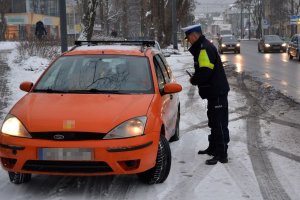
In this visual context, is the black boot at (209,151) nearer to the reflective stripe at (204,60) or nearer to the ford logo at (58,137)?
the reflective stripe at (204,60)

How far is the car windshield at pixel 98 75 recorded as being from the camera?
19.7ft

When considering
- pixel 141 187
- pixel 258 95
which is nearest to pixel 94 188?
pixel 141 187

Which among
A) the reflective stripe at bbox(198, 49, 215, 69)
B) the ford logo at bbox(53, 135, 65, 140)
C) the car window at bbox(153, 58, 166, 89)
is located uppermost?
the reflective stripe at bbox(198, 49, 215, 69)

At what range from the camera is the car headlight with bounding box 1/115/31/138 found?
202 inches

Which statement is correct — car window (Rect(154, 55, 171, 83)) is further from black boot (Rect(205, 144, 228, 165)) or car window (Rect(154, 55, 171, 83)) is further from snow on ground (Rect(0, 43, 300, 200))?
black boot (Rect(205, 144, 228, 165))

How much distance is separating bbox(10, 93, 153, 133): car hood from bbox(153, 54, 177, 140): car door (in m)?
0.47

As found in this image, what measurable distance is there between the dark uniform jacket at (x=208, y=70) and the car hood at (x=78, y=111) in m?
0.88

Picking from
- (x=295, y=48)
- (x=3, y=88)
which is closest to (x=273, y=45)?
(x=295, y=48)

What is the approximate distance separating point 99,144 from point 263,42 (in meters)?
36.9

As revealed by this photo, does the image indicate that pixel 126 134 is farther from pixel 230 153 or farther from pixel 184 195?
pixel 230 153

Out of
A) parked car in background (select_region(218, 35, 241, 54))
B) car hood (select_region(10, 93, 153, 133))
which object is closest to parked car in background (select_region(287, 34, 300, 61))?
parked car in background (select_region(218, 35, 241, 54))

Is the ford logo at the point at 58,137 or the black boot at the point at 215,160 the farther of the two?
the black boot at the point at 215,160

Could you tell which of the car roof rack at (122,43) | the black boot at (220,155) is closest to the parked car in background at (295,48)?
the car roof rack at (122,43)

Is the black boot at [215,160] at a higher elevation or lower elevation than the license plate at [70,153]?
lower
